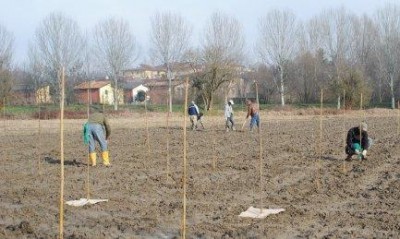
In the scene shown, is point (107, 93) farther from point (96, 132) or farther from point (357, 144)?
point (357, 144)

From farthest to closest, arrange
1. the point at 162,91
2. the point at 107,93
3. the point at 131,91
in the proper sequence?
the point at 131,91 < the point at 162,91 < the point at 107,93

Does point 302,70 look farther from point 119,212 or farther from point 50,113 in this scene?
point 119,212

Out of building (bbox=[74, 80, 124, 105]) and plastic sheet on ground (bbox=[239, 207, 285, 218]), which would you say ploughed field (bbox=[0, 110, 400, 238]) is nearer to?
plastic sheet on ground (bbox=[239, 207, 285, 218])

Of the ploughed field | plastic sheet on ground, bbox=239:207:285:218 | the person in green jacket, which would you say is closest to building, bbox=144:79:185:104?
the ploughed field

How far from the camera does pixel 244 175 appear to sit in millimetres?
11164

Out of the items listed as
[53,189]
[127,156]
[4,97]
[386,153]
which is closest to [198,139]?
[127,156]

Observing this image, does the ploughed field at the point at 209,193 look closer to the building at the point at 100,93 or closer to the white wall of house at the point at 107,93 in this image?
the building at the point at 100,93

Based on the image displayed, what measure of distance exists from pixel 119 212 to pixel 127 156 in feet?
22.5

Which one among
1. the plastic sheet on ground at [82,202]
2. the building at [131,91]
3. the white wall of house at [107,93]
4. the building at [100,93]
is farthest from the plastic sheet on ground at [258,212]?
the building at [131,91]

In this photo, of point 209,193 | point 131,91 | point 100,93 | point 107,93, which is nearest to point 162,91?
A: point 107,93

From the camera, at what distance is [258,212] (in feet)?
24.8

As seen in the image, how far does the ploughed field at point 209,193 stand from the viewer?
6770 mm

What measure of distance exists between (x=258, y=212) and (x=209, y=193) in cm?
175

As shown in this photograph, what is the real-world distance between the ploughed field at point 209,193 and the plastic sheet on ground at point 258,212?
0.37 feet
